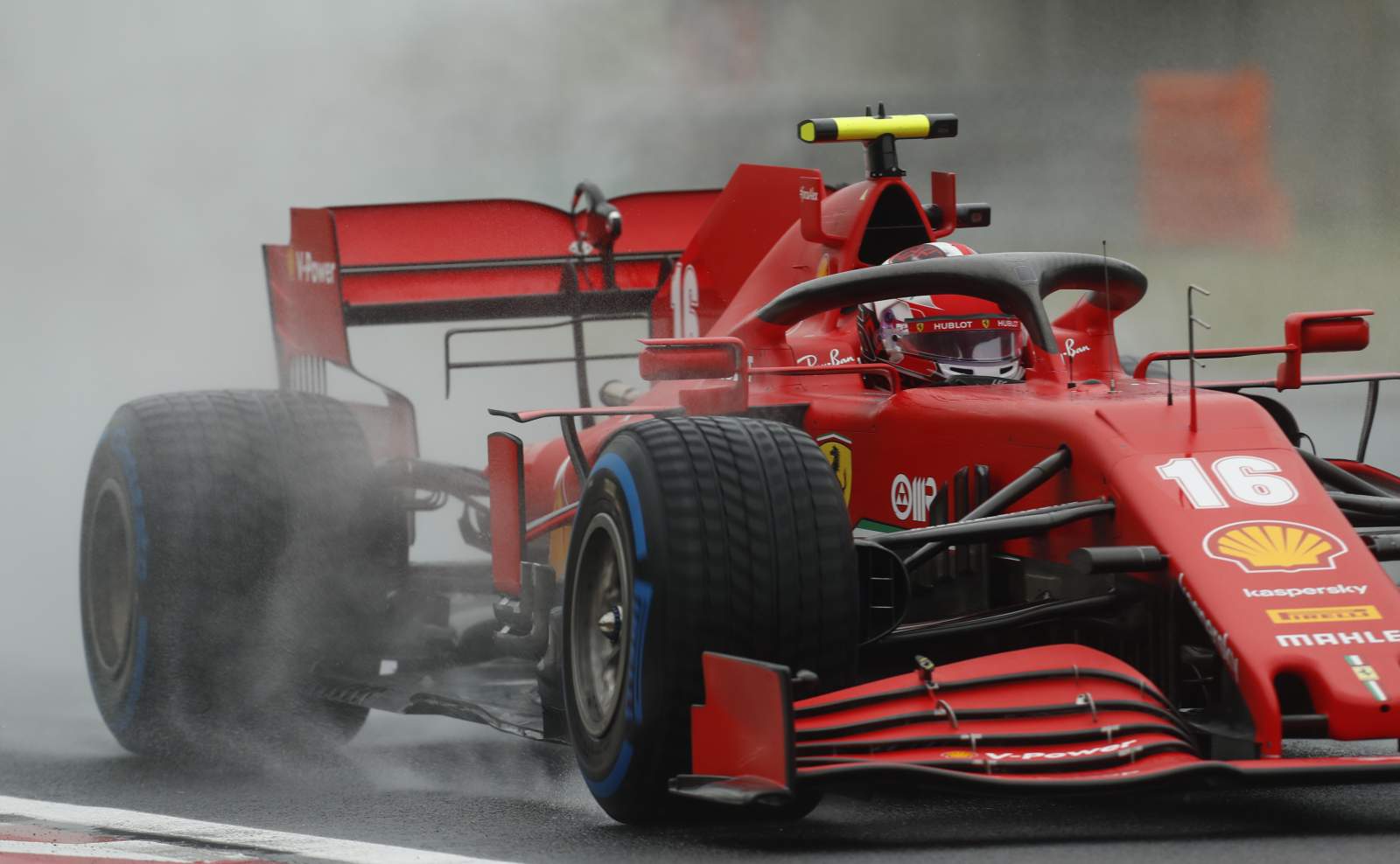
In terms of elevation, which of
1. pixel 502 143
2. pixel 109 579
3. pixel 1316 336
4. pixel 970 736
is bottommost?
pixel 970 736

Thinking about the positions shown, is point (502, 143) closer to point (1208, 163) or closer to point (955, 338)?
point (1208, 163)

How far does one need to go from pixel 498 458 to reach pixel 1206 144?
12.1 metres

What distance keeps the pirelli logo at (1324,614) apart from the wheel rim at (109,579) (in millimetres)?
4274

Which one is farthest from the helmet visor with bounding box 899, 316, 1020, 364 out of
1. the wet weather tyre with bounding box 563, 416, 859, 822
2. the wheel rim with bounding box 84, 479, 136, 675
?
the wheel rim with bounding box 84, 479, 136, 675

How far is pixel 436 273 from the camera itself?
29.1ft

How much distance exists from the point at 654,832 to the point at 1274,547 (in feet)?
5.37

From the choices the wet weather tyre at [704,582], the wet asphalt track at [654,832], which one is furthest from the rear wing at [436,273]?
the wet weather tyre at [704,582]

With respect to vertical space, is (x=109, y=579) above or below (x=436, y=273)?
below

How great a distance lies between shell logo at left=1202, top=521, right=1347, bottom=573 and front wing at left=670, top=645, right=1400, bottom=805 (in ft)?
1.26

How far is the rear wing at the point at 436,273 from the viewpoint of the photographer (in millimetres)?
8578

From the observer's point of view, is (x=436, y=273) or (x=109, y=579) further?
(x=436, y=273)
